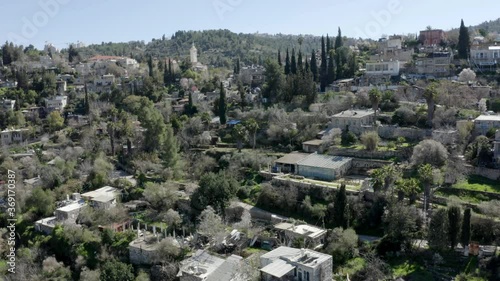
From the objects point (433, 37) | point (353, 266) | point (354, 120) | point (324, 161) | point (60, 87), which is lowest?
point (353, 266)

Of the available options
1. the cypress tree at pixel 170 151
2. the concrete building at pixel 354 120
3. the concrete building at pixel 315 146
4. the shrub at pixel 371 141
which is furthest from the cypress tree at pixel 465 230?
the cypress tree at pixel 170 151

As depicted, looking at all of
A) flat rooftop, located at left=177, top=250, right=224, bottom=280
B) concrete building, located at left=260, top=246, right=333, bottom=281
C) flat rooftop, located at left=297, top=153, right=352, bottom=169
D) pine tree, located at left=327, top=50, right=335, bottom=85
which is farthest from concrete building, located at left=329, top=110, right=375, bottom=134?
flat rooftop, located at left=177, top=250, right=224, bottom=280

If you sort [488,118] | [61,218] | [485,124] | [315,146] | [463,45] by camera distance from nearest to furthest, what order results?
[61,218] → [485,124] → [488,118] → [315,146] → [463,45]

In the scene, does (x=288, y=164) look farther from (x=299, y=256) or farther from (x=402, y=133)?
(x=299, y=256)

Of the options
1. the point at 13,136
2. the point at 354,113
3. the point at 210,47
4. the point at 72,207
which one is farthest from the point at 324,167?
the point at 210,47

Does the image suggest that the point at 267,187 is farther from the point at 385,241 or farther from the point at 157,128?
the point at 157,128

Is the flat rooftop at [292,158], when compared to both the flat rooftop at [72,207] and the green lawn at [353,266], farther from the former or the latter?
the flat rooftop at [72,207]

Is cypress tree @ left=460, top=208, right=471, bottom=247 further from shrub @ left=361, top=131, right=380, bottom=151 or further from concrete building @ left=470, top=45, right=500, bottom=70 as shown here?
concrete building @ left=470, top=45, right=500, bottom=70
